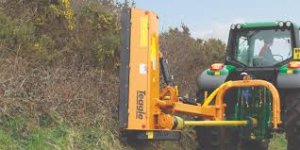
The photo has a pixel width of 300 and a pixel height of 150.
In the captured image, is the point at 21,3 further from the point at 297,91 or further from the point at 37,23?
the point at 297,91

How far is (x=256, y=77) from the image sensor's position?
28.5ft

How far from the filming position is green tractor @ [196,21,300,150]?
25.9 feet

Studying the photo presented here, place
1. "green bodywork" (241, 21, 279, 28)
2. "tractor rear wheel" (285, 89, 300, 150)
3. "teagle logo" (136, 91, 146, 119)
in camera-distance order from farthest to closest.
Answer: "green bodywork" (241, 21, 279, 28) < "tractor rear wheel" (285, 89, 300, 150) < "teagle logo" (136, 91, 146, 119)

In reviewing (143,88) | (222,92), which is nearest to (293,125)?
(222,92)

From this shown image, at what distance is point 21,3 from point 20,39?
111cm

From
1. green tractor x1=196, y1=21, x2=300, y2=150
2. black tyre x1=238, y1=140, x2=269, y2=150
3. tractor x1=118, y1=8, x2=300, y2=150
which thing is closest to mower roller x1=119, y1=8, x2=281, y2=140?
tractor x1=118, y1=8, x2=300, y2=150

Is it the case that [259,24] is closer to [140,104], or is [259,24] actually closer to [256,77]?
[256,77]

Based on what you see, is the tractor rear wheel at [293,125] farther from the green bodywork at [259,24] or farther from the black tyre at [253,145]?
the green bodywork at [259,24]

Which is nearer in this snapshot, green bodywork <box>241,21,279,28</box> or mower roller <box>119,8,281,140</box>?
mower roller <box>119,8,281,140</box>

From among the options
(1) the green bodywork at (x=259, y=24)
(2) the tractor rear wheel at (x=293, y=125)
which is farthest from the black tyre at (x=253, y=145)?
(1) the green bodywork at (x=259, y=24)

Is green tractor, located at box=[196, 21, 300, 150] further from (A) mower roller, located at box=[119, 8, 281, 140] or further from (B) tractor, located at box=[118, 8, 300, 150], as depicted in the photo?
(A) mower roller, located at box=[119, 8, 281, 140]

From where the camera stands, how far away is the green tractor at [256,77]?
25.9 ft

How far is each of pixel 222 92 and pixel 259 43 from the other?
5.36 ft

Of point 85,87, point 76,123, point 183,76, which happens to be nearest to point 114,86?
point 85,87
